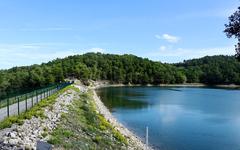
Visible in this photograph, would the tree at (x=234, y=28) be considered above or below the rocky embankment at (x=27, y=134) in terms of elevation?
above

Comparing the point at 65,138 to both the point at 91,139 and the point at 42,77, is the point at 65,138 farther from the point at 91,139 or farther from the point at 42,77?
the point at 42,77

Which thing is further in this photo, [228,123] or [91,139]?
[228,123]

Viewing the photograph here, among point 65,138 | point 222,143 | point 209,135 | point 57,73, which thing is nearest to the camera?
point 65,138

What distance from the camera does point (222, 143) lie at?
30.1 meters

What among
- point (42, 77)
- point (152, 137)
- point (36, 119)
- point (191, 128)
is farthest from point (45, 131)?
point (42, 77)

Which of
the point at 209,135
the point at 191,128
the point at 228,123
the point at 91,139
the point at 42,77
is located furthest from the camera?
the point at 42,77

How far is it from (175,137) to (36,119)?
1615 centimetres

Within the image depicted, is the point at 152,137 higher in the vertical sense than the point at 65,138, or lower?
lower

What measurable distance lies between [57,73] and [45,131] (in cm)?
14169

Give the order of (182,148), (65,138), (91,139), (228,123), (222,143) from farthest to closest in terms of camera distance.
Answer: (228,123) → (222,143) → (182,148) → (91,139) → (65,138)

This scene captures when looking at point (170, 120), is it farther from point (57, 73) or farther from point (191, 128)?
point (57, 73)

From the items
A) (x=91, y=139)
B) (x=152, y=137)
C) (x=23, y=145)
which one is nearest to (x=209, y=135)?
(x=152, y=137)

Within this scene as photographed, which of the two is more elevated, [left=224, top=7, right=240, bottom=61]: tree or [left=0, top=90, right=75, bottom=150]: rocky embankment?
[left=224, top=7, right=240, bottom=61]: tree

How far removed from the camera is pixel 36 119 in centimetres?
1961
